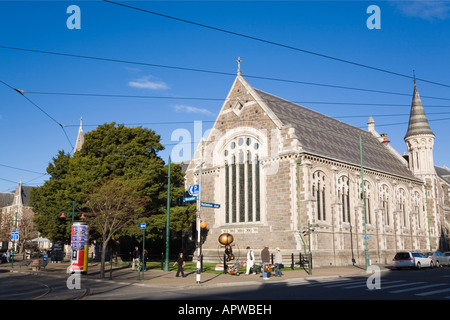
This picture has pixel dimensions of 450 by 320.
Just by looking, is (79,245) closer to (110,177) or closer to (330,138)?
(110,177)

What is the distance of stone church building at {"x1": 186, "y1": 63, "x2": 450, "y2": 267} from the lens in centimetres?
3472

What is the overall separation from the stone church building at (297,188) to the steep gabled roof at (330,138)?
0.16 metres

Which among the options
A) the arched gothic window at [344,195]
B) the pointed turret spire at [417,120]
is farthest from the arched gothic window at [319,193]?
the pointed turret spire at [417,120]

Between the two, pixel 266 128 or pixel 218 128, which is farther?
pixel 218 128

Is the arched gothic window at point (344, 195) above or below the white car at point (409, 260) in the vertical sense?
above

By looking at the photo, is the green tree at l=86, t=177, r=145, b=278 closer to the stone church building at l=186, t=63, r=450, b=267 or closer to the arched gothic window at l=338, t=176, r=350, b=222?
the stone church building at l=186, t=63, r=450, b=267

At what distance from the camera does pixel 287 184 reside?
35062mm

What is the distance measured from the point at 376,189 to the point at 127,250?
3032cm

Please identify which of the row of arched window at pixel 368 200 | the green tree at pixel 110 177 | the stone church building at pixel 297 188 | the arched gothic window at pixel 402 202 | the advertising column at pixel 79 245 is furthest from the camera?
the arched gothic window at pixel 402 202

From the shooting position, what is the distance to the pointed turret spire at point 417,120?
52.7 metres

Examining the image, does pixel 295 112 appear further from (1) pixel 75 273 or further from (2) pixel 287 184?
(1) pixel 75 273

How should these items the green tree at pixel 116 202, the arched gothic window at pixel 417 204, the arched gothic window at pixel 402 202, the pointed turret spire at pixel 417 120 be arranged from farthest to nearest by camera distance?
the pointed turret spire at pixel 417 120
the arched gothic window at pixel 417 204
the arched gothic window at pixel 402 202
the green tree at pixel 116 202

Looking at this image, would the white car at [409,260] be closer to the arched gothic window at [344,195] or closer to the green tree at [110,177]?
the arched gothic window at [344,195]
